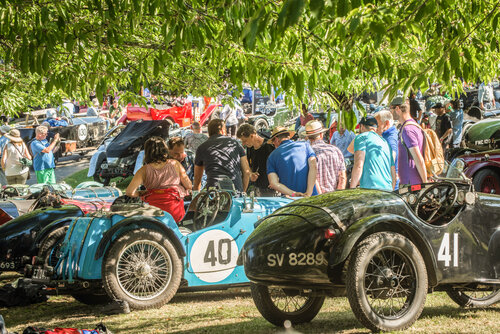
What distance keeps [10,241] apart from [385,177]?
171 inches

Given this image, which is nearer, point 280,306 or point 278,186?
point 280,306

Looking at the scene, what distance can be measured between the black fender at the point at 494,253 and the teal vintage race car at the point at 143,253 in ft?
8.14

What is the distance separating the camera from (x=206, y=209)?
7.85 m

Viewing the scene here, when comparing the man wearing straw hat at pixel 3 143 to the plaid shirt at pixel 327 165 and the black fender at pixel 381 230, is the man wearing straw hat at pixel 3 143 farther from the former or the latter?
the black fender at pixel 381 230

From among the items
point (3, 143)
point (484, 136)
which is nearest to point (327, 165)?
point (484, 136)

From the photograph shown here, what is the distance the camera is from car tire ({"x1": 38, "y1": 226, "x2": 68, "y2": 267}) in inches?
286

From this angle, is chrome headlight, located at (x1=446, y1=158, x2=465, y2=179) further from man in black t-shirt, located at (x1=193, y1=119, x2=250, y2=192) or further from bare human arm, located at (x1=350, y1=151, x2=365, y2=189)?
man in black t-shirt, located at (x1=193, y1=119, x2=250, y2=192)

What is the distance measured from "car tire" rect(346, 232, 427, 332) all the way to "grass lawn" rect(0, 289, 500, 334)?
25 centimetres

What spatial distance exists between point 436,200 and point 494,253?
0.66 metres

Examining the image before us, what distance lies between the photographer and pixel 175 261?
7.21m

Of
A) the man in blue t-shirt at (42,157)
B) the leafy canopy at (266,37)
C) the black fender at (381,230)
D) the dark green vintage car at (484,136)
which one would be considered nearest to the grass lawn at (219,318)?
the black fender at (381,230)

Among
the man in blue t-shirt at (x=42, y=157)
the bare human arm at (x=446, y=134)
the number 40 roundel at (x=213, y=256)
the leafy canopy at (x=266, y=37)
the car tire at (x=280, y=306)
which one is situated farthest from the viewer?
the bare human arm at (x=446, y=134)

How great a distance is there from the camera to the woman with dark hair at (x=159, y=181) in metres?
7.78

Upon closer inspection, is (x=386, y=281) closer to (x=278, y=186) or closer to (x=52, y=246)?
(x=278, y=186)
